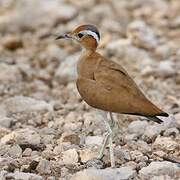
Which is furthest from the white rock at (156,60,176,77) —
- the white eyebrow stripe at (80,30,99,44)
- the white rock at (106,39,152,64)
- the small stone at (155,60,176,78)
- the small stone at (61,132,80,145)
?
the white eyebrow stripe at (80,30,99,44)

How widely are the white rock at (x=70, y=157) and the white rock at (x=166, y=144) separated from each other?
936mm

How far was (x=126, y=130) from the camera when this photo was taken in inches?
286

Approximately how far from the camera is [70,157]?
20.1 feet

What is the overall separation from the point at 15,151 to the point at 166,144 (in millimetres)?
1483

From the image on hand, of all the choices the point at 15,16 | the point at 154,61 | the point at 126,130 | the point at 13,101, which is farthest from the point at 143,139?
the point at 15,16

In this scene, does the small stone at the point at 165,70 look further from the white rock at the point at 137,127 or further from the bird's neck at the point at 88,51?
the bird's neck at the point at 88,51

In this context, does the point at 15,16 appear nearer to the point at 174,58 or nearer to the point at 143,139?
the point at 174,58

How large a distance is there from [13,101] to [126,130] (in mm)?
1603

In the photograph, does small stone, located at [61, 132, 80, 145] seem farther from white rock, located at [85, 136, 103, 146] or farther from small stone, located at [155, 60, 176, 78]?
small stone, located at [155, 60, 176, 78]

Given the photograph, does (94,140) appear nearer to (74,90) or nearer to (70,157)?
(70,157)

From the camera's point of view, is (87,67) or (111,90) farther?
(87,67)

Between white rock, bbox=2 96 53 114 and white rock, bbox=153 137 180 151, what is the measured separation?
1722 mm

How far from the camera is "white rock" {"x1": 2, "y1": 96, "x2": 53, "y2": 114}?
795 centimetres

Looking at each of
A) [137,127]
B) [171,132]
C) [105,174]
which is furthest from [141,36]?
[105,174]
